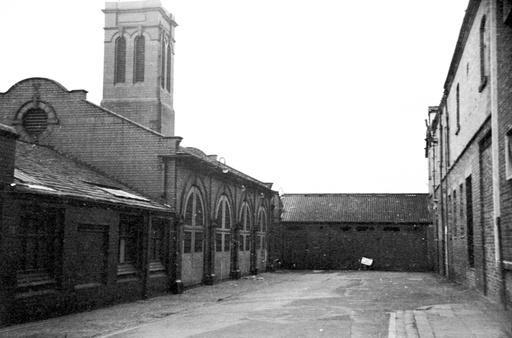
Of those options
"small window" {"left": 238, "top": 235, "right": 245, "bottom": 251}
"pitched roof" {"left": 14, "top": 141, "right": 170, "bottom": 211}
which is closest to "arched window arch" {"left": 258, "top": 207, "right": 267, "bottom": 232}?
"small window" {"left": 238, "top": 235, "right": 245, "bottom": 251}

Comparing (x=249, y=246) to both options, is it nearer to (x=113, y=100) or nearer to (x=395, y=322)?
(x=113, y=100)

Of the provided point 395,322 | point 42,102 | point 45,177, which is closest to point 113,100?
point 42,102

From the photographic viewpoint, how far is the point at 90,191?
16.3m

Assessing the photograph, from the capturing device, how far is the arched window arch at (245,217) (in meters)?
32.1

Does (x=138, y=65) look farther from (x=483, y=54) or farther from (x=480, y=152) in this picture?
(x=480, y=152)

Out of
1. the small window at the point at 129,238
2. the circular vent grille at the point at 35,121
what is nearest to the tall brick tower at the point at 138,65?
the circular vent grille at the point at 35,121

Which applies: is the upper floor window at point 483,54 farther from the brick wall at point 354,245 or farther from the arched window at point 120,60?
the brick wall at point 354,245

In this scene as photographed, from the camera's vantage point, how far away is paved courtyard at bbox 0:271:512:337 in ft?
37.4

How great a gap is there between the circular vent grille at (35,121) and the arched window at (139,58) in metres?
10.4

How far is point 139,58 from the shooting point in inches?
1261

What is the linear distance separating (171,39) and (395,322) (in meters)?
25.1

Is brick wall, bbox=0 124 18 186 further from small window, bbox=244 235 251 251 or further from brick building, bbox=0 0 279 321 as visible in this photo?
small window, bbox=244 235 251 251

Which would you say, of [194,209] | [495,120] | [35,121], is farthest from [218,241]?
[495,120]

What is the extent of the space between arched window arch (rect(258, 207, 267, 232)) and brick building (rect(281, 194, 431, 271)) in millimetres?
7922
